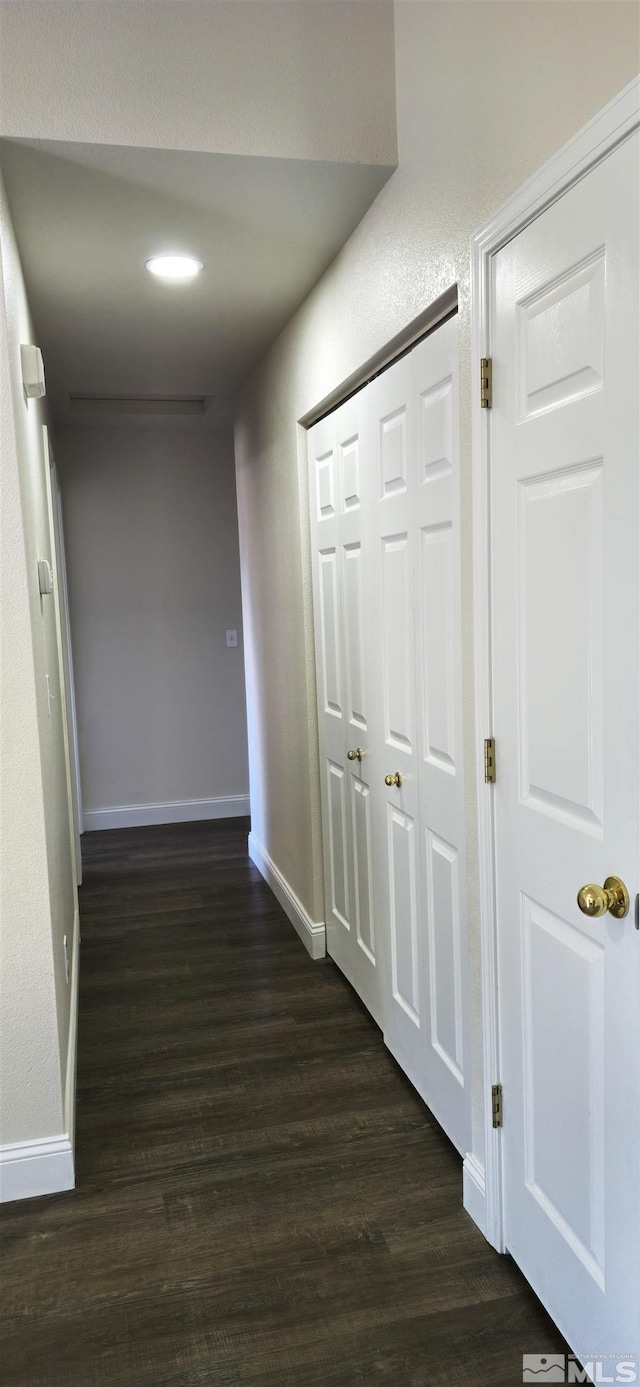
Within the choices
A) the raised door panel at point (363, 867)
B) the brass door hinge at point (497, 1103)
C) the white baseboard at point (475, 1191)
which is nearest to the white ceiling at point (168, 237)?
the raised door panel at point (363, 867)

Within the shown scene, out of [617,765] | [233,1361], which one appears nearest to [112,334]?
[617,765]

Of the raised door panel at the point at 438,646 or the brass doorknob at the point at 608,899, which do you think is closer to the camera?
the brass doorknob at the point at 608,899

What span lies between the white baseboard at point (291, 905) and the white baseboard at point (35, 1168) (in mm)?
1502

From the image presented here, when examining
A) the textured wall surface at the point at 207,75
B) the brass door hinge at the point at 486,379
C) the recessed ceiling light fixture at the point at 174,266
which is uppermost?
the textured wall surface at the point at 207,75

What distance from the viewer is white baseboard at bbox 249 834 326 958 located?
3.68 metres

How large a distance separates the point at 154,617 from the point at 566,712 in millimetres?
4660

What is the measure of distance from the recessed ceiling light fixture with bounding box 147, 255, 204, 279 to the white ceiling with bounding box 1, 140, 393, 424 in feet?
0.13

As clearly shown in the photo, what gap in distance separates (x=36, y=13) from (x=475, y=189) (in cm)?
106

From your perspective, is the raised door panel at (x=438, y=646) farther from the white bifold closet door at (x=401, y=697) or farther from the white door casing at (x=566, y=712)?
the white door casing at (x=566, y=712)

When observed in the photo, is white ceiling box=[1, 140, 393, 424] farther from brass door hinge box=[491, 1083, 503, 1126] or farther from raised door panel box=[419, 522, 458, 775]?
brass door hinge box=[491, 1083, 503, 1126]

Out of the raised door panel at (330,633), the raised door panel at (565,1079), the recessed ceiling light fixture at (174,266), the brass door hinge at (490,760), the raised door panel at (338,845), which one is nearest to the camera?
the raised door panel at (565,1079)

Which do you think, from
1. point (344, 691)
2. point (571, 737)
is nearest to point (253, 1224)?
point (571, 737)

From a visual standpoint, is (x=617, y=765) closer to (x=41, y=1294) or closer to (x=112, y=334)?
(x=41, y=1294)

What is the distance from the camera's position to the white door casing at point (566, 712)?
1.36m
